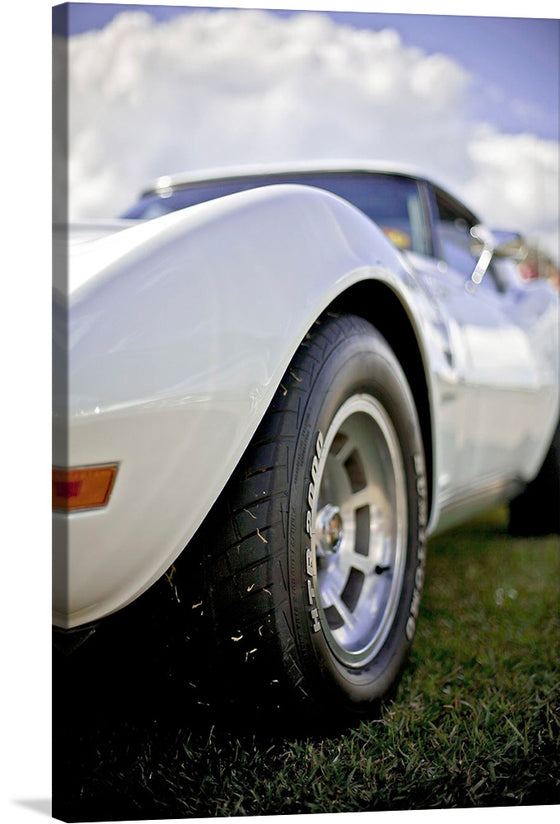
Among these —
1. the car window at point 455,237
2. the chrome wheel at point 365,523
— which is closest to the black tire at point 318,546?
the chrome wheel at point 365,523

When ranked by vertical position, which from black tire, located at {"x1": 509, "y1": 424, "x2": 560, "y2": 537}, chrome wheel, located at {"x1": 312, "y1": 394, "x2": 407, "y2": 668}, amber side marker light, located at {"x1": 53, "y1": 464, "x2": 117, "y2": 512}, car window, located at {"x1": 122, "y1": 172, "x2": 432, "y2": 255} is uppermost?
car window, located at {"x1": 122, "y1": 172, "x2": 432, "y2": 255}

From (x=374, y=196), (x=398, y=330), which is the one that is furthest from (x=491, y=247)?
(x=398, y=330)

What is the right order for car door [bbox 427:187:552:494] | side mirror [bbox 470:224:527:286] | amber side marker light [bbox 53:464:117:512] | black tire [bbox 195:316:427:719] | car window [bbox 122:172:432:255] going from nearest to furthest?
amber side marker light [bbox 53:464:117:512], black tire [bbox 195:316:427:719], car door [bbox 427:187:552:494], car window [bbox 122:172:432:255], side mirror [bbox 470:224:527:286]

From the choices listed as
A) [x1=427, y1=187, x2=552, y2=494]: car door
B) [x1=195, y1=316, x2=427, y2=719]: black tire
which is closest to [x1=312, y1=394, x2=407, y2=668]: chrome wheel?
[x1=195, y1=316, x2=427, y2=719]: black tire

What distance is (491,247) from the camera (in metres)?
2.86

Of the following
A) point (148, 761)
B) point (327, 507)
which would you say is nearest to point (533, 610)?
point (327, 507)

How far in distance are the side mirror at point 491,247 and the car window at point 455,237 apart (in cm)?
2

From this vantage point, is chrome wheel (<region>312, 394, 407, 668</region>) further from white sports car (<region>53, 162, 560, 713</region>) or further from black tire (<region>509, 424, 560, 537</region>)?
black tire (<region>509, 424, 560, 537</region>)

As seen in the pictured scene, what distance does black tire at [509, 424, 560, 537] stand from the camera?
3.35 m

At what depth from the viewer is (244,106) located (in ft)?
10.3

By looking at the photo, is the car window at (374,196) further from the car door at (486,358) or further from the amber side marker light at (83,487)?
the amber side marker light at (83,487)

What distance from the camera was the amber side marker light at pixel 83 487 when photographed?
1.12m
